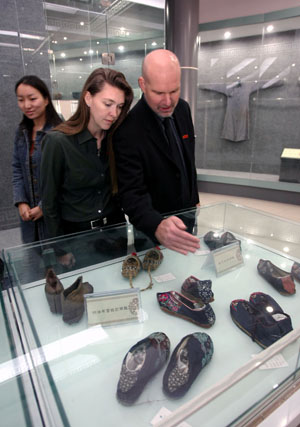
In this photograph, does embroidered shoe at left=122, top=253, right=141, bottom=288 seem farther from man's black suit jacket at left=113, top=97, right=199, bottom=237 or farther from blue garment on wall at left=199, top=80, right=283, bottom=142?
blue garment on wall at left=199, top=80, right=283, bottom=142

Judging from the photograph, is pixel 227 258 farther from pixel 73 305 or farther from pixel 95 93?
pixel 95 93

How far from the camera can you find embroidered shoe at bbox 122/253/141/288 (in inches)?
47.2

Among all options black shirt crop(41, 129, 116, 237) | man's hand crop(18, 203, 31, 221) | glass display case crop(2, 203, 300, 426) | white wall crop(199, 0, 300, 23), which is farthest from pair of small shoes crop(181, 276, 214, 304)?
white wall crop(199, 0, 300, 23)

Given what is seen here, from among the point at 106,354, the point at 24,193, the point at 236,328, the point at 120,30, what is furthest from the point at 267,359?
the point at 120,30

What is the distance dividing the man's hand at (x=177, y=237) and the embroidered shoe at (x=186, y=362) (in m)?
0.28

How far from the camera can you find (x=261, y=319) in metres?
0.93

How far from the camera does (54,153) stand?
1.22 m

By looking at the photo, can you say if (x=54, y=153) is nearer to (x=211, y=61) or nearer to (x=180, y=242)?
(x=180, y=242)

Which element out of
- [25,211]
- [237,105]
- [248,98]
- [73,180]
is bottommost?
[25,211]

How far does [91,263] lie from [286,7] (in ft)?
17.3

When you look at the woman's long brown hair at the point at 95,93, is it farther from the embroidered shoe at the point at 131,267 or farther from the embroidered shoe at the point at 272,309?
the embroidered shoe at the point at 272,309

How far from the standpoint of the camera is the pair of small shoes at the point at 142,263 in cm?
120

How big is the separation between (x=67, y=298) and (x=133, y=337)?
25cm

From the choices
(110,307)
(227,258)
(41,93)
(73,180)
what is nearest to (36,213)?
(73,180)
